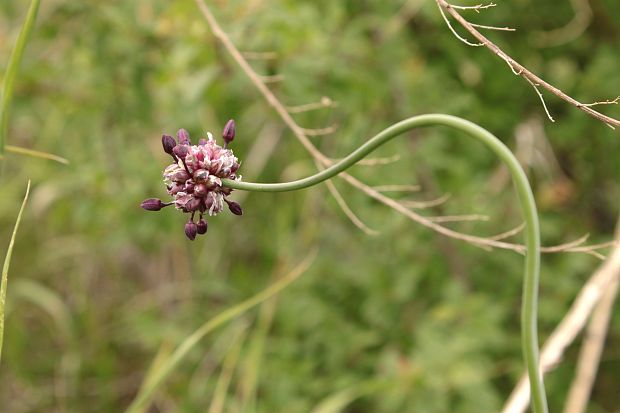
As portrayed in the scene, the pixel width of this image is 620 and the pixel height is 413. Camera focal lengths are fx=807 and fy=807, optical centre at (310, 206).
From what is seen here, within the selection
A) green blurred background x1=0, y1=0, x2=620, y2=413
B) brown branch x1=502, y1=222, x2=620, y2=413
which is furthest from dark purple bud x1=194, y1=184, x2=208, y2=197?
green blurred background x1=0, y1=0, x2=620, y2=413

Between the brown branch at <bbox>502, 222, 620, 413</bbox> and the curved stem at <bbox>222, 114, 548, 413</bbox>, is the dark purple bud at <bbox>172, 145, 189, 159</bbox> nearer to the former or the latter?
the curved stem at <bbox>222, 114, 548, 413</bbox>

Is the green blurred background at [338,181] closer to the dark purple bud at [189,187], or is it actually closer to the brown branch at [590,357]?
the brown branch at [590,357]

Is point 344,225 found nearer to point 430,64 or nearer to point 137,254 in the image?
point 430,64

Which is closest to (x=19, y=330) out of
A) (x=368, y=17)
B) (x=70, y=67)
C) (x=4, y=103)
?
(x=70, y=67)

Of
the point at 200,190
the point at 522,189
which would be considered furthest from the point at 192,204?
the point at 522,189

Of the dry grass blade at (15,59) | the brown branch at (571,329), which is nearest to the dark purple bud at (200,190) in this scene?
the dry grass blade at (15,59)

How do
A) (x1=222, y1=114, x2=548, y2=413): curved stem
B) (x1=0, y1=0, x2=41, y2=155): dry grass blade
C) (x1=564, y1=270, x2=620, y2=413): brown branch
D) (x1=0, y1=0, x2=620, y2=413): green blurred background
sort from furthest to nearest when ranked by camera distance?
(x1=0, y1=0, x2=620, y2=413): green blurred background → (x1=564, y1=270, x2=620, y2=413): brown branch → (x1=0, y1=0, x2=41, y2=155): dry grass blade → (x1=222, y1=114, x2=548, y2=413): curved stem
